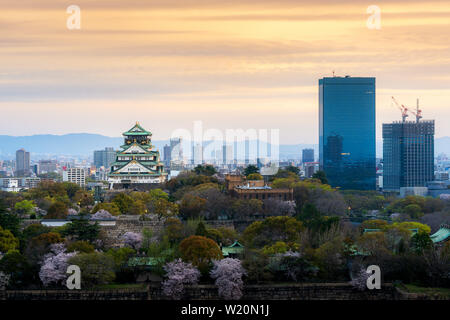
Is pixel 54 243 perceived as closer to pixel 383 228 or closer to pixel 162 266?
pixel 162 266

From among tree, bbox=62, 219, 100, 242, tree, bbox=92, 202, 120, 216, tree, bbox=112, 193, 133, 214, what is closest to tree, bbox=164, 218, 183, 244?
tree, bbox=62, 219, 100, 242

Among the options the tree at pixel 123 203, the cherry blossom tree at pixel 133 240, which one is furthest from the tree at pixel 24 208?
the cherry blossom tree at pixel 133 240

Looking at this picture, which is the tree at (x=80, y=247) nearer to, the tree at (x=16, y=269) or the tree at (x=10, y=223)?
the tree at (x=16, y=269)

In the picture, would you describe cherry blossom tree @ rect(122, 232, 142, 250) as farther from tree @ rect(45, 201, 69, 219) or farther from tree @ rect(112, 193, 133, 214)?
tree @ rect(112, 193, 133, 214)

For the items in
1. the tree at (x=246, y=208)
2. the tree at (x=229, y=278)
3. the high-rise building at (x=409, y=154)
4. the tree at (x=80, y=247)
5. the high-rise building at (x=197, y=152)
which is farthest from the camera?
the high-rise building at (x=197, y=152)
